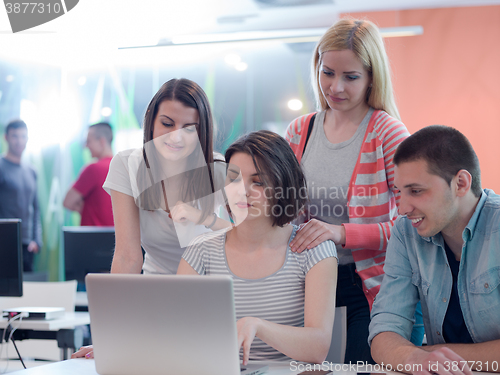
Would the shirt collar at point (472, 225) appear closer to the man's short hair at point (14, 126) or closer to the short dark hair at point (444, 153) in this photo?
the short dark hair at point (444, 153)

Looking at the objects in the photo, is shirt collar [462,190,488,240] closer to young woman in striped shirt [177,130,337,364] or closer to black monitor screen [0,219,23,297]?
young woman in striped shirt [177,130,337,364]

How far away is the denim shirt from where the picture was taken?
123 centimetres

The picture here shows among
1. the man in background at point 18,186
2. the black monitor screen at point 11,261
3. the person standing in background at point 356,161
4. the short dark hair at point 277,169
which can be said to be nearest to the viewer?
the short dark hair at point 277,169

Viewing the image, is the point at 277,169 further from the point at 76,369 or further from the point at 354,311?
the point at 76,369

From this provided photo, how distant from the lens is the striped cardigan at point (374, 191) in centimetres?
156

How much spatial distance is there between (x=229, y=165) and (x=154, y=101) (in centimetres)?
39

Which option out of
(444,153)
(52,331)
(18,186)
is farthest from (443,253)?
(18,186)

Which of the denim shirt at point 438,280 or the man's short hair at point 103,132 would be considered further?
the man's short hair at point 103,132

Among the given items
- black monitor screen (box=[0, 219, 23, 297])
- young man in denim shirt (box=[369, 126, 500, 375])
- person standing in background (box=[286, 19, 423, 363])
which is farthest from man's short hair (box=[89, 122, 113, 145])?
young man in denim shirt (box=[369, 126, 500, 375])

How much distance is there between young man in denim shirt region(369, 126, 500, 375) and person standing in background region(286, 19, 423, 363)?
19cm

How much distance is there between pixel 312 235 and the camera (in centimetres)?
140

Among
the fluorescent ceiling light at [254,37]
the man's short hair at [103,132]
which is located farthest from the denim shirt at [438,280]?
the man's short hair at [103,132]

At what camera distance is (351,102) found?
1.65 metres

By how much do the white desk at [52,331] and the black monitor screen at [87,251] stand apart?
44 cm
